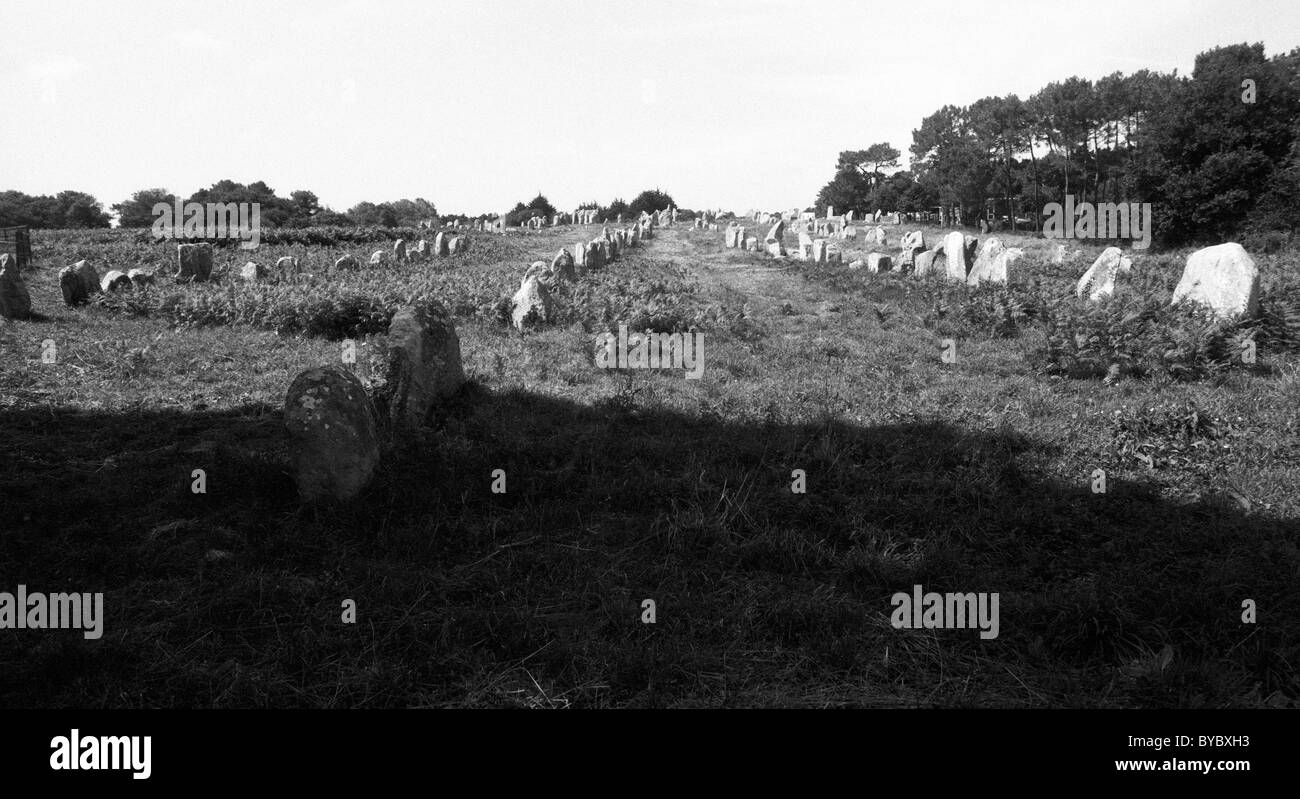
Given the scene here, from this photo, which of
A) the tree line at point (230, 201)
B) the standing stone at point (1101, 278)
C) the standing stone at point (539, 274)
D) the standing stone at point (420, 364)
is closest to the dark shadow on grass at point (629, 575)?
the standing stone at point (420, 364)

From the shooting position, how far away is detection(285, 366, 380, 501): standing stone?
6508 mm

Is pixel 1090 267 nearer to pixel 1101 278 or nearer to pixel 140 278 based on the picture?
Result: pixel 1101 278

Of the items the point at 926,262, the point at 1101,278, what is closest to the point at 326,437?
the point at 1101,278

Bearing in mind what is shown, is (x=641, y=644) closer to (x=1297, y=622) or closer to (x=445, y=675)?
(x=445, y=675)

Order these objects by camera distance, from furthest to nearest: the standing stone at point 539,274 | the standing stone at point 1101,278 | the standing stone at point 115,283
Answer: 1. the standing stone at point 115,283
2. the standing stone at point 539,274
3. the standing stone at point 1101,278

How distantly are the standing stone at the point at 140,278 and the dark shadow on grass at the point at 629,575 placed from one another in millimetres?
12349

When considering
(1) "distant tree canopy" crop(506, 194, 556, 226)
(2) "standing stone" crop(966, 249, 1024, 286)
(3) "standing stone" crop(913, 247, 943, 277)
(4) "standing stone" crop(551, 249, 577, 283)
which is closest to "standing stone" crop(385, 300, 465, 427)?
(4) "standing stone" crop(551, 249, 577, 283)

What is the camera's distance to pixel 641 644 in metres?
4.88

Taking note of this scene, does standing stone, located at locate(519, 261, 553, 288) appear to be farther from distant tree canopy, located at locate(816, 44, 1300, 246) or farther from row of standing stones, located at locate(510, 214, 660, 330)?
distant tree canopy, located at locate(816, 44, 1300, 246)

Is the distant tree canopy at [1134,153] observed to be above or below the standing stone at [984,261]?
above

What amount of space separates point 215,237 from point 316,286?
2186 cm

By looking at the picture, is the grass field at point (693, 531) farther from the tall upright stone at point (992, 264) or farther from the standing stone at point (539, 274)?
the tall upright stone at point (992, 264)

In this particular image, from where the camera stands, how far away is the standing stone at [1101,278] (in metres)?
15.2

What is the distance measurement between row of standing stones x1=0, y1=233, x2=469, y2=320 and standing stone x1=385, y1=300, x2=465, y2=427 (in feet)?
39.7
